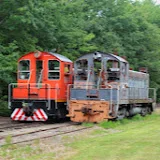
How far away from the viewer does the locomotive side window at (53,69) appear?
18.2 meters

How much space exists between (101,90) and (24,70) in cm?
439

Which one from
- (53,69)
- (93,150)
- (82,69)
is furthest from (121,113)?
(93,150)

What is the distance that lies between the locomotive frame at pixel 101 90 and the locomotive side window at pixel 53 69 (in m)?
0.89

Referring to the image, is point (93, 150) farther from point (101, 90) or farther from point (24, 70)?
point (24, 70)

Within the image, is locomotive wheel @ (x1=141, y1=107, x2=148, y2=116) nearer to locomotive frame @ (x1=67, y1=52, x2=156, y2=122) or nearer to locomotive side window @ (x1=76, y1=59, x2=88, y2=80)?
locomotive frame @ (x1=67, y1=52, x2=156, y2=122)

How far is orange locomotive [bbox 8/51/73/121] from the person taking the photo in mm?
17562

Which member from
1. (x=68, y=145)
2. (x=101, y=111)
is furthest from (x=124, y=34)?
(x=68, y=145)

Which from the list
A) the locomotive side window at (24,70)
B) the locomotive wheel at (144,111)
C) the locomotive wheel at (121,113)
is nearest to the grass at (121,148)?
the locomotive wheel at (121,113)

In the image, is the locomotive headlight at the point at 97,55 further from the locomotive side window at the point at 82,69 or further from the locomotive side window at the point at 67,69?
the locomotive side window at the point at 67,69

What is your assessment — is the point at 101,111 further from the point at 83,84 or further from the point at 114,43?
the point at 114,43

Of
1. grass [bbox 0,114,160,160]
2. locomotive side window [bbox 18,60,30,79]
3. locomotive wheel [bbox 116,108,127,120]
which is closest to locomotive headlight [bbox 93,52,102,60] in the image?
locomotive wheel [bbox 116,108,127,120]

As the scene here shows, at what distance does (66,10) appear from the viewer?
2184cm

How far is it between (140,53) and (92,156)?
26648 millimetres

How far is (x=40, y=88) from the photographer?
1773cm
